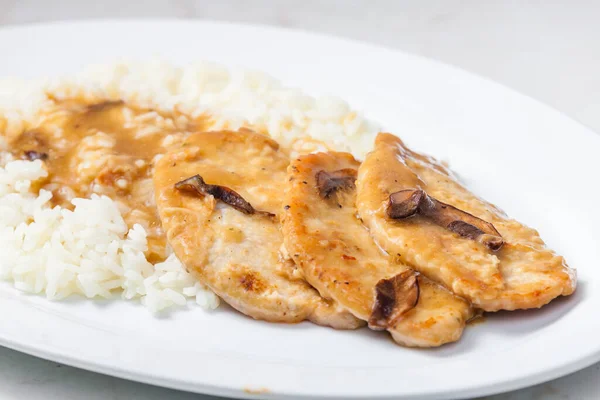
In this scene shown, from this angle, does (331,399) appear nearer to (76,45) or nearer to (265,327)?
(265,327)

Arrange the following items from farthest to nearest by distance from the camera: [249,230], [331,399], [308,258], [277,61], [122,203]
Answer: [277,61] → [122,203] → [249,230] → [308,258] → [331,399]

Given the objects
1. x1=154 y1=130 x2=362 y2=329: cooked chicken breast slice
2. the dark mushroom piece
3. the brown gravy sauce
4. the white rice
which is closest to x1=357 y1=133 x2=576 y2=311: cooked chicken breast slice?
the dark mushroom piece

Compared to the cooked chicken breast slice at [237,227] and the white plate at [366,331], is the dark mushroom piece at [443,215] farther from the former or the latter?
the cooked chicken breast slice at [237,227]

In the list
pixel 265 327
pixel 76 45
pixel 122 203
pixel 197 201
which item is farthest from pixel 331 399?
pixel 76 45

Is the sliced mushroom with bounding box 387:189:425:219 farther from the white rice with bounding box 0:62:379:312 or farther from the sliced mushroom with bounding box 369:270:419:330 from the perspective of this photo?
the white rice with bounding box 0:62:379:312

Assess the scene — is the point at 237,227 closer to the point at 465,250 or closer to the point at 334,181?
the point at 334,181

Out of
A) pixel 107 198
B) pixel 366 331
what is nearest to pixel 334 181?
pixel 366 331

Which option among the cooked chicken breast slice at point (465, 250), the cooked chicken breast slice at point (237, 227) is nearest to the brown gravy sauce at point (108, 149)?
the cooked chicken breast slice at point (237, 227)
